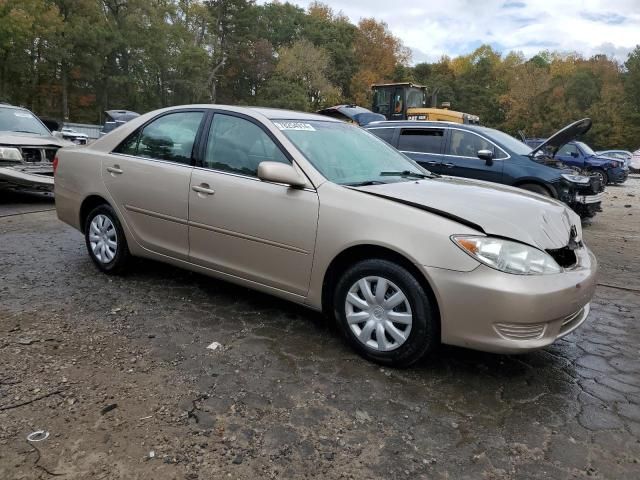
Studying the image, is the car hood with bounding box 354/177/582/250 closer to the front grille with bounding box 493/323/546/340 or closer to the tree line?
the front grille with bounding box 493/323/546/340

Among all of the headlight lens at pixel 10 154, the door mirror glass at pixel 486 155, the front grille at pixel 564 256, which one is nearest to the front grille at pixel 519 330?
the front grille at pixel 564 256

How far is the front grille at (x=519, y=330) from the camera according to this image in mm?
2736

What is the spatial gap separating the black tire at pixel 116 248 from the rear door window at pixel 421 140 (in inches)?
225

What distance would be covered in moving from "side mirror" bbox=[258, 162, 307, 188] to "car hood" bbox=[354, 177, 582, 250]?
1.32 ft

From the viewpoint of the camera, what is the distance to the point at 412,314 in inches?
115

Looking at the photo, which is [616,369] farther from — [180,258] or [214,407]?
[180,258]

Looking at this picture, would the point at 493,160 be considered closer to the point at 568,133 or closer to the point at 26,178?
the point at 568,133

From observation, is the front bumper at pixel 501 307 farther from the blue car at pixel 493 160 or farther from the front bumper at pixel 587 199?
the front bumper at pixel 587 199

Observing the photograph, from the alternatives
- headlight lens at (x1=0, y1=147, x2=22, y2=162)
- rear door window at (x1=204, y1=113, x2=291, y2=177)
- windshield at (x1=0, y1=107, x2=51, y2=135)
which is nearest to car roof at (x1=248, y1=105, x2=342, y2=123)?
rear door window at (x1=204, y1=113, x2=291, y2=177)

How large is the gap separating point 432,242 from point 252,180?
4.56ft

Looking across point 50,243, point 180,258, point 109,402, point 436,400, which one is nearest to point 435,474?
point 436,400

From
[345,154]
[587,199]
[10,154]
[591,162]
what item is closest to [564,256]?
[345,154]

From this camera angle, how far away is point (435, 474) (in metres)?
2.20

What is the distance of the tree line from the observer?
3475 cm
